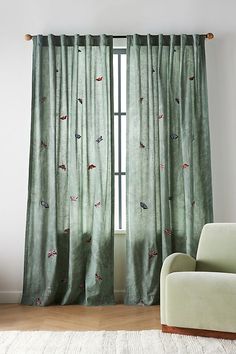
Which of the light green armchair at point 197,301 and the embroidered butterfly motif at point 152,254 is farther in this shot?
the embroidered butterfly motif at point 152,254

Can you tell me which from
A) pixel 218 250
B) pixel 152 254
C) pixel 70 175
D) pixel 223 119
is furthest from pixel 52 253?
pixel 223 119

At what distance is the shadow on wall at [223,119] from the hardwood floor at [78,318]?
118 centimetres

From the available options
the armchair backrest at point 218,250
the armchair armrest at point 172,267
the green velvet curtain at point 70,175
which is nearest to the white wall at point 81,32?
the green velvet curtain at point 70,175

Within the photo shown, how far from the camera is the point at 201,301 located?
9.91 feet

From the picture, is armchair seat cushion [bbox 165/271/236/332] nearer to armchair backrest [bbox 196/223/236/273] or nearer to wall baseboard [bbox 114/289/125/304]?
armchair backrest [bbox 196/223/236/273]

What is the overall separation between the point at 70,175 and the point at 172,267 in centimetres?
149

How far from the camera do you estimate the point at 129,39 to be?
14.6ft

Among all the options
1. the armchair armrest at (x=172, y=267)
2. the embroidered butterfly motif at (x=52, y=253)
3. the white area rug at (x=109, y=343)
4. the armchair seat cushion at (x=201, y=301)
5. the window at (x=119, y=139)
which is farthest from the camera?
the window at (x=119, y=139)

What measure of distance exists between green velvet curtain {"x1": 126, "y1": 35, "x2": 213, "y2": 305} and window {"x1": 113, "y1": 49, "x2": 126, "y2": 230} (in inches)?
8.8

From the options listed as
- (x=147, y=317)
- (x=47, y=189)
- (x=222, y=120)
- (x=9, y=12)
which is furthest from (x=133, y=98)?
(x=147, y=317)

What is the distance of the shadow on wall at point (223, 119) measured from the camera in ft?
14.6

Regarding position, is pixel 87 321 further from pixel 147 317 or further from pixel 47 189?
pixel 47 189

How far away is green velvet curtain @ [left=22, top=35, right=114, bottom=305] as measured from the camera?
13.9 feet

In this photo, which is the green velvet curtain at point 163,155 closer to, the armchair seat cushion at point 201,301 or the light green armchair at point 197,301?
the light green armchair at point 197,301
